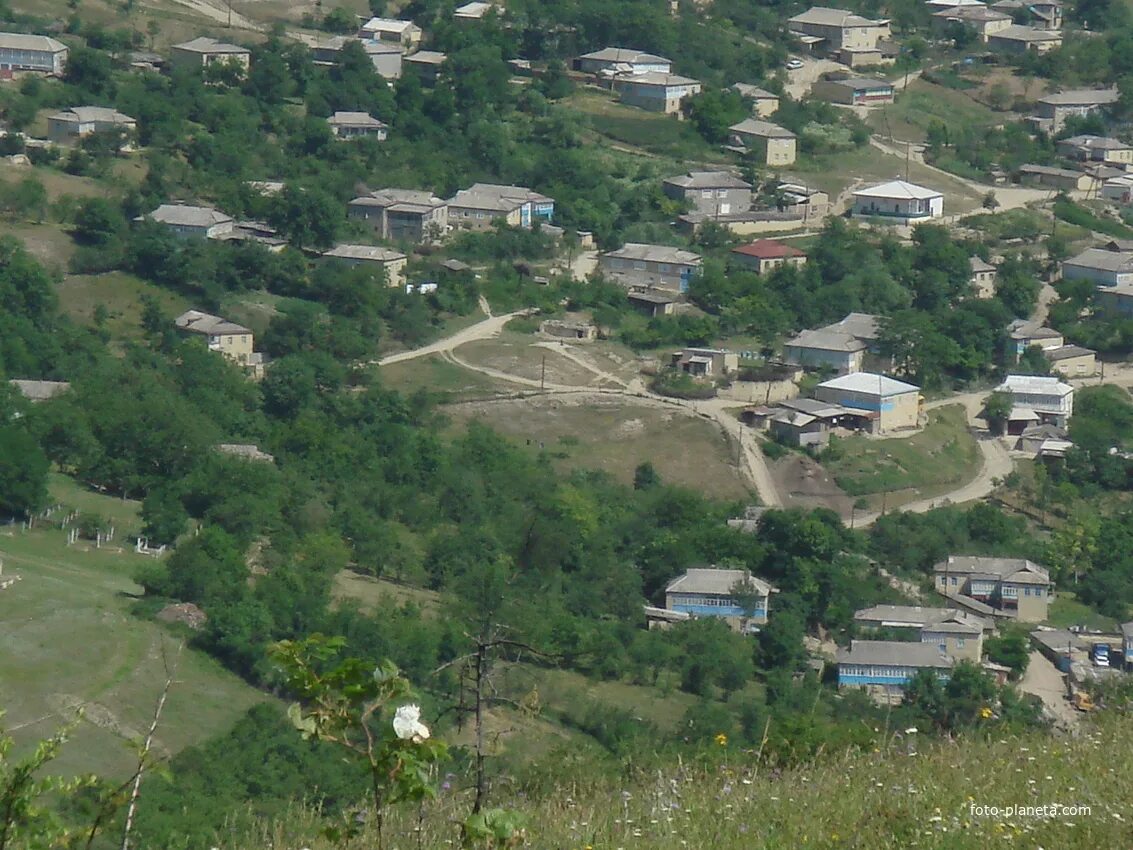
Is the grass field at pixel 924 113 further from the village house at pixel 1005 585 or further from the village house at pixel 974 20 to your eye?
the village house at pixel 1005 585

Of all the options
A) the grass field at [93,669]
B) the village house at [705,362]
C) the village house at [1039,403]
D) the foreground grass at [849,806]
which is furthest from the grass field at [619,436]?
the foreground grass at [849,806]

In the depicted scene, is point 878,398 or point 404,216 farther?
point 404,216

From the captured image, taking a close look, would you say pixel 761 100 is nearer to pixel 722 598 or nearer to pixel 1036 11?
pixel 1036 11

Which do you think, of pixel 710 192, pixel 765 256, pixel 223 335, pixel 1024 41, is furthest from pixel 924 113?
pixel 223 335

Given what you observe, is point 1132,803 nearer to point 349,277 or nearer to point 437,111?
point 349,277

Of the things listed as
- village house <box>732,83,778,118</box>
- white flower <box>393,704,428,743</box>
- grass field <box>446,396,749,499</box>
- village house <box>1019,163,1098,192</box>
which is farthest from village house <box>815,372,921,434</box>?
white flower <box>393,704,428,743</box>

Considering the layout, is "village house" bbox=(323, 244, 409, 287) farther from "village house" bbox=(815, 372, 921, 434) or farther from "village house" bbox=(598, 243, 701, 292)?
"village house" bbox=(815, 372, 921, 434)

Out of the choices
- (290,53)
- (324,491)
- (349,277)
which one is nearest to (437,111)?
(290,53)
